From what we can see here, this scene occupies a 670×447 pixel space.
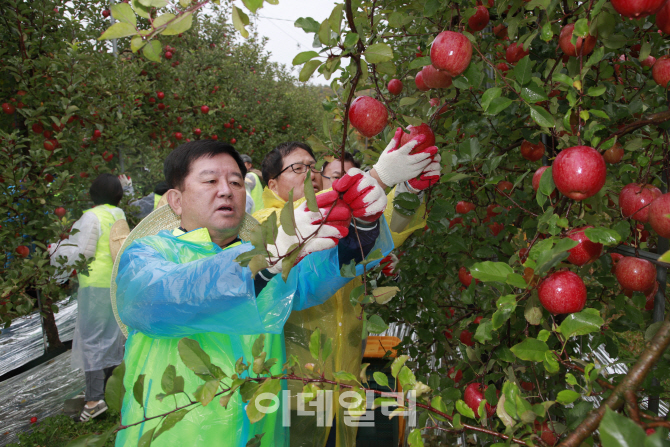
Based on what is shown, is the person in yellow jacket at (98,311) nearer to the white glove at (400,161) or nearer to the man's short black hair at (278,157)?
the man's short black hair at (278,157)

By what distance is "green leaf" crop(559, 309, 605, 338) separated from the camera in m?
0.63

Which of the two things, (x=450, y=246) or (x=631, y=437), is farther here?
(x=450, y=246)

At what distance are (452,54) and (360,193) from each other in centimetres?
35

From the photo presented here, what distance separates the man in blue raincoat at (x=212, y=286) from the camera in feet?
3.08

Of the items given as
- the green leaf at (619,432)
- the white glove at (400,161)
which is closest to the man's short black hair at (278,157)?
the white glove at (400,161)

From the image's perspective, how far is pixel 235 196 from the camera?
141cm

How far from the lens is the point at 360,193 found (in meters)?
0.92

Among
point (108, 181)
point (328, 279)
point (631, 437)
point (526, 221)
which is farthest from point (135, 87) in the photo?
point (631, 437)

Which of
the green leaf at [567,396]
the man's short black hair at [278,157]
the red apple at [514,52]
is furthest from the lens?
the man's short black hair at [278,157]

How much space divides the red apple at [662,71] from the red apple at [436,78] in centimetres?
42

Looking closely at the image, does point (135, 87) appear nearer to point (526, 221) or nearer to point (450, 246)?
point (450, 246)

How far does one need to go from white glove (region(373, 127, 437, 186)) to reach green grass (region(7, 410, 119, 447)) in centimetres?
265

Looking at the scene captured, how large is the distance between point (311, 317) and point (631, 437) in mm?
1382

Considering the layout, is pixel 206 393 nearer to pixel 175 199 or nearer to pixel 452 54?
pixel 452 54
